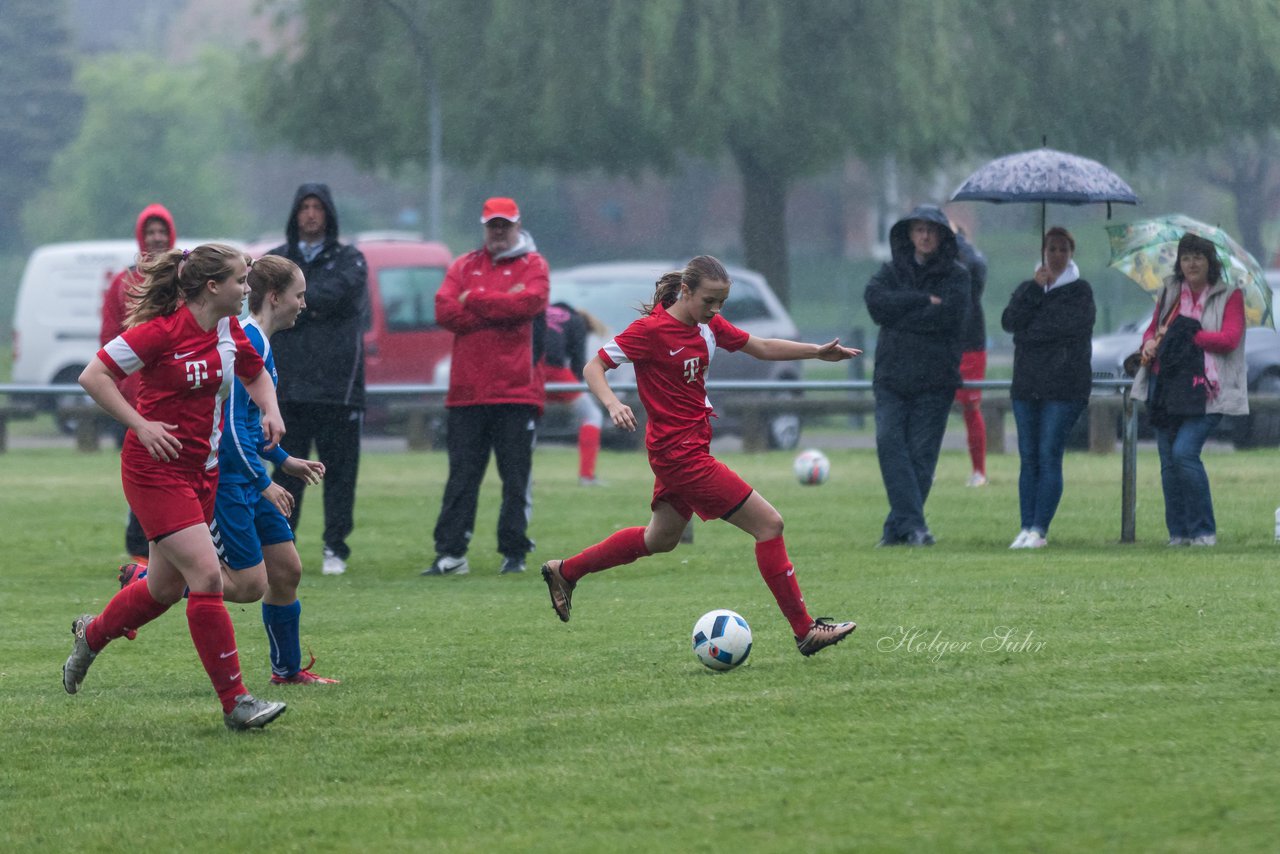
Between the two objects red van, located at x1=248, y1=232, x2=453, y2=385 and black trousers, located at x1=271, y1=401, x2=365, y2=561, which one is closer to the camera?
black trousers, located at x1=271, y1=401, x2=365, y2=561

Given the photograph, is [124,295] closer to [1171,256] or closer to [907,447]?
[907,447]

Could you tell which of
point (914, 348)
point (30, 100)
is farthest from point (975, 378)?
point (30, 100)

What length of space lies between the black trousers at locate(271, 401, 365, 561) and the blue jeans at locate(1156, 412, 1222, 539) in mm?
4564

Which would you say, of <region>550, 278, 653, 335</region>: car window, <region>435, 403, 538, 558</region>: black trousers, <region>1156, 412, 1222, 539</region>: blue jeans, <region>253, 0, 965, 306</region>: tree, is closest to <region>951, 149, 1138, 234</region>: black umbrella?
<region>1156, 412, 1222, 539</region>: blue jeans

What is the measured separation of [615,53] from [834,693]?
76.1ft

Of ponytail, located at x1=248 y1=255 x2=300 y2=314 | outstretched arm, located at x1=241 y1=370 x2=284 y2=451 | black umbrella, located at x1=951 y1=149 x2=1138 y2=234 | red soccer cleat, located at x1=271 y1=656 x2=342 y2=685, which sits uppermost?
black umbrella, located at x1=951 y1=149 x2=1138 y2=234

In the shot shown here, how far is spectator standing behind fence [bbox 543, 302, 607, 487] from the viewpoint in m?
15.1

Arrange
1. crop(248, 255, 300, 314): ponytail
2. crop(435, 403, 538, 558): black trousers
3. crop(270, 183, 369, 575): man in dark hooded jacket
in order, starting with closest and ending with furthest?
crop(248, 255, 300, 314): ponytail → crop(270, 183, 369, 575): man in dark hooded jacket → crop(435, 403, 538, 558): black trousers

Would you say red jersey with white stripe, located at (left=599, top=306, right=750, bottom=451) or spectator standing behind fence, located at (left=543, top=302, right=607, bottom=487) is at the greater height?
red jersey with white stripe, located at (left=599, top=306, right=750, bottom=451)

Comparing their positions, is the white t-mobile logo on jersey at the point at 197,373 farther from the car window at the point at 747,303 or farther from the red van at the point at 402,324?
the red van at the point at 402,324

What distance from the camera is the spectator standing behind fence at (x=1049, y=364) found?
1133cm

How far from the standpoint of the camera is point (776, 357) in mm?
8203

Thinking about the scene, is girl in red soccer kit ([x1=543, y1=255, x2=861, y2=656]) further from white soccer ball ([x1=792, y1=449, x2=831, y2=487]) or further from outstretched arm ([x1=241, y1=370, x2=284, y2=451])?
white soccer ball ([x1=792, y1=449, x2=831, y2=487])

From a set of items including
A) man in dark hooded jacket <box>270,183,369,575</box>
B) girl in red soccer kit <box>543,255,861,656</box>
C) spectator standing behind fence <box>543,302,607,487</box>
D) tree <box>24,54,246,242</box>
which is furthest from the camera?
tree <box>24,54,246,242</box>
